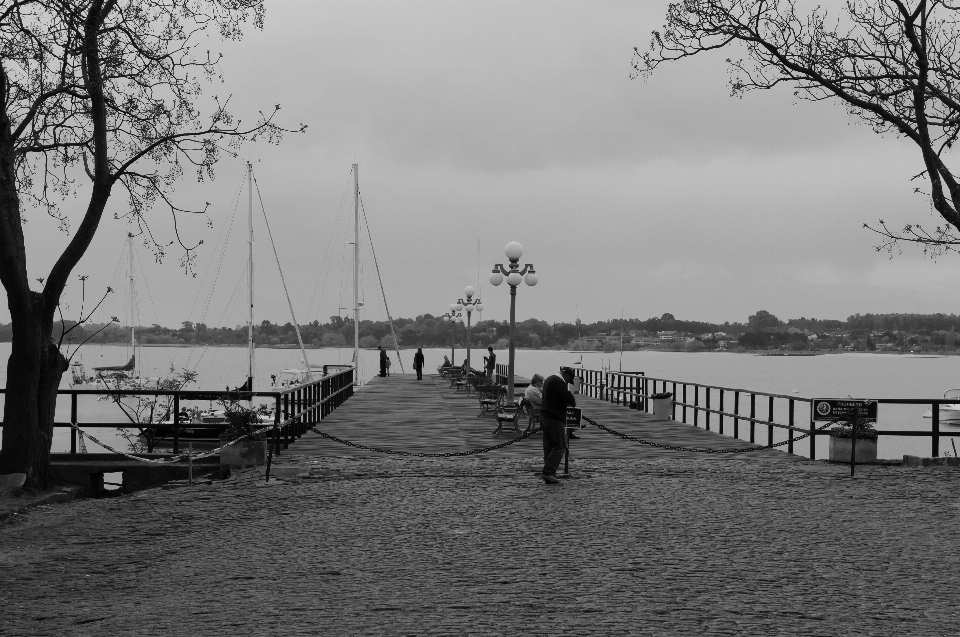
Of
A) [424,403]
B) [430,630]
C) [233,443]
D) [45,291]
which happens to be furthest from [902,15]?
[424,403]

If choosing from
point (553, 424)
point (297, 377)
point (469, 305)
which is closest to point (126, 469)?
point (553, 424)

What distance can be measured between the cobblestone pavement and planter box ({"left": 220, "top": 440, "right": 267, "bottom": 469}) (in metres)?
2.01

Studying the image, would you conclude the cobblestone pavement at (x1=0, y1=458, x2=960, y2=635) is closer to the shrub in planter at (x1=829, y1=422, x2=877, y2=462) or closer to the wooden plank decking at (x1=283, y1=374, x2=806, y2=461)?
the shrub in planter at (x1=829, y1=422, x2=877, y2=462)

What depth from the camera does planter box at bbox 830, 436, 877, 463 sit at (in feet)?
62.6

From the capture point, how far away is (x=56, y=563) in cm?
1006

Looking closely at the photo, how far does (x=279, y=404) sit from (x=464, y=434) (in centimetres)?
668

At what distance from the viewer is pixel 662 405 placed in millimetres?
30391

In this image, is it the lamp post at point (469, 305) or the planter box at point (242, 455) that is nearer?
the planter box at point (242, 455)

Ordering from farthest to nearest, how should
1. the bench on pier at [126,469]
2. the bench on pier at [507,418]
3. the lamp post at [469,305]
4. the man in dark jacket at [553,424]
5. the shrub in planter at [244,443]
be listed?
1. the lamp post at [469,305]
2. the bench on pier at [507,418]
3. the bench on pier at [126,469]
4. the shrub in planter at [244,443]
5. the man in dark jacket at [553,424]

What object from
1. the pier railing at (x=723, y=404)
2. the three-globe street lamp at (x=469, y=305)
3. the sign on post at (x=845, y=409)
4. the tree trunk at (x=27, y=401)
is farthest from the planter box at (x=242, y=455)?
the three-globe street lamp at (x=469, y=305)

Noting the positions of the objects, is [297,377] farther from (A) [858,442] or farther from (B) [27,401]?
(B) [27,401]

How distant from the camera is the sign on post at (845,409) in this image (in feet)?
60.8

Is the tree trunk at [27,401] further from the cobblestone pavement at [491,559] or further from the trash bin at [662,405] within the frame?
the trash bin at [662,405]

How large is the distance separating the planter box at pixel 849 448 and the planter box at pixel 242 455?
9.38m
